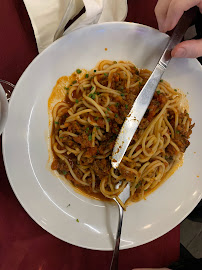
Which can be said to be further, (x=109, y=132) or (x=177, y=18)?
(x=109, y=132)

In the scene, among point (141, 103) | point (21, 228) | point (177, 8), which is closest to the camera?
point (177, 8)

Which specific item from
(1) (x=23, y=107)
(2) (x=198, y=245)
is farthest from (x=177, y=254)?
(1) (x=23, y=107)

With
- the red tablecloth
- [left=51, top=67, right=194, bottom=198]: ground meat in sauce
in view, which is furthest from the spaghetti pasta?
the red tablecloth

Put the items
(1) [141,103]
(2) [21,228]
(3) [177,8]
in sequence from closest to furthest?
(3) [177,8] < (1) [141,103] < (2) [21,228]

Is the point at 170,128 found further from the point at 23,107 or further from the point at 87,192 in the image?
the point at 23,107

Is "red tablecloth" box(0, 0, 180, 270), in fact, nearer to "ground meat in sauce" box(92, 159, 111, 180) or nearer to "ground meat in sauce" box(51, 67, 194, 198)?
"ground meat in sauce" box(51, 67, 194, 198)

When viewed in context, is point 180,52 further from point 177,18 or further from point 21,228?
point 21,228

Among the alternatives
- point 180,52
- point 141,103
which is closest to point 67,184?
point 141,103
